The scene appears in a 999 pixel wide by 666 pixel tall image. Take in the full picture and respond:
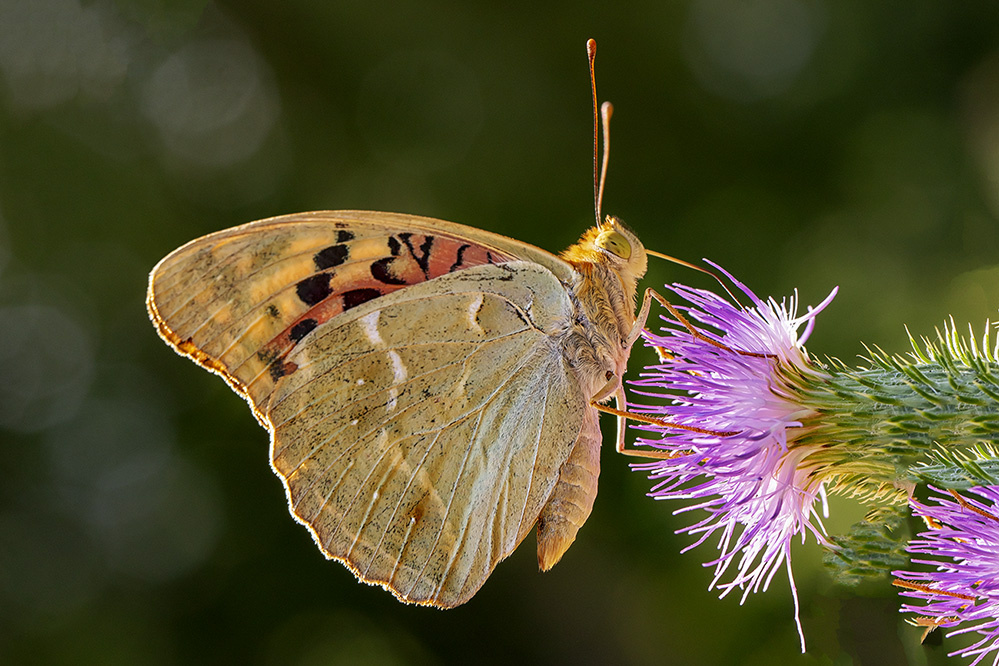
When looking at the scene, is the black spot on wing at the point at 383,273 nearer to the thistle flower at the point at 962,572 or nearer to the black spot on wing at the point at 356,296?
the black spot on wing at the point at 356,296

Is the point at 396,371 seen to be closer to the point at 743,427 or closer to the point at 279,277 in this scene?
the point at 279,277

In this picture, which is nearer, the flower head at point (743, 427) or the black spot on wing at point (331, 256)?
the flower head at point (743, 427)

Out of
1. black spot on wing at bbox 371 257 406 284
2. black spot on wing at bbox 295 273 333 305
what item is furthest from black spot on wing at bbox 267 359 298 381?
black spot on wing at bbox 371 257 406 284

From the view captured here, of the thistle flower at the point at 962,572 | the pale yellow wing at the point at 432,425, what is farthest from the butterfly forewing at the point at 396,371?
the thistle flower at the point at 962,572

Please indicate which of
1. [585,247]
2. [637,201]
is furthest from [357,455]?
[637,201]

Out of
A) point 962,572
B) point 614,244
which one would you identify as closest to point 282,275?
point 614,244
